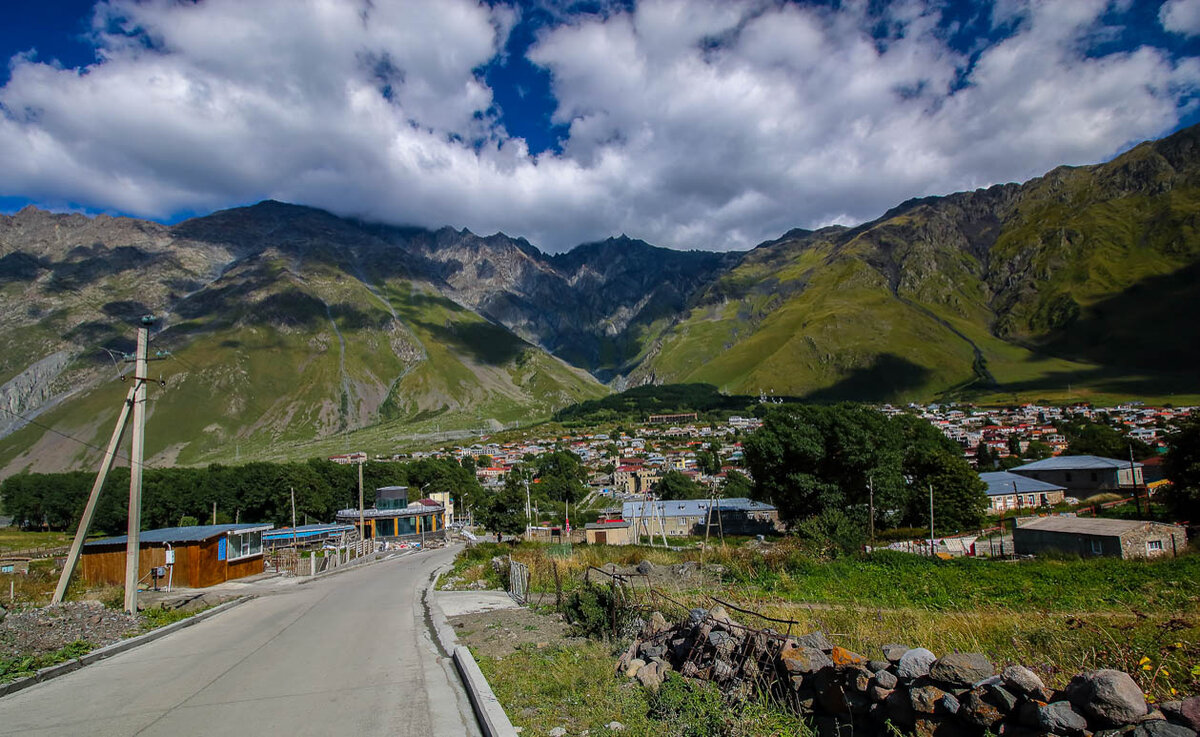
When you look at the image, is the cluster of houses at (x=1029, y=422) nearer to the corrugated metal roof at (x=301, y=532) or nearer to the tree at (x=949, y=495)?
the tree at (x=949, y=495)

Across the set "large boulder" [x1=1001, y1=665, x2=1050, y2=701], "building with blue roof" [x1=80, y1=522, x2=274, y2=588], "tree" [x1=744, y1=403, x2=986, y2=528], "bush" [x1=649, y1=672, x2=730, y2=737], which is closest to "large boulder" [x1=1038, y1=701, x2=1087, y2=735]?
"large boulder" [x1=1001, y1=665, x2=1050, y2=701]

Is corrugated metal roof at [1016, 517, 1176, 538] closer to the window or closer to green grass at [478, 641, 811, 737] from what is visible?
green grass at [478, 641, 811, 737]

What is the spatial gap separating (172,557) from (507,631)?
19.5 m

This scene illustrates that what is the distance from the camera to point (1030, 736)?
15.0ft

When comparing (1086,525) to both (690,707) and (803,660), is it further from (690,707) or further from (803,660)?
(690,707)

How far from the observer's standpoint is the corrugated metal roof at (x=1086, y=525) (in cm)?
2362

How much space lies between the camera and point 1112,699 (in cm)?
422

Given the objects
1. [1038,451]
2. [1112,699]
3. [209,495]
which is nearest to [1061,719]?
[1112,699]

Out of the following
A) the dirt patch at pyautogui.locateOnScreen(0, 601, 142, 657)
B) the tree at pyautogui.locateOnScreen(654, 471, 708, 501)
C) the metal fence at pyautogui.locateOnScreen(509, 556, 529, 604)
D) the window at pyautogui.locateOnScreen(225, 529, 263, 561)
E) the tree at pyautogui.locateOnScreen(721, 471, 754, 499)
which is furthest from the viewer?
the tree at pyautogui.locateOnScreen(654, 471, 708, 501)

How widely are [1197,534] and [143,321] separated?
39553 mm

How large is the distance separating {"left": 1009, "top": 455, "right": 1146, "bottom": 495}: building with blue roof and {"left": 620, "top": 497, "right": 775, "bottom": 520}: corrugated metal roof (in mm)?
30330

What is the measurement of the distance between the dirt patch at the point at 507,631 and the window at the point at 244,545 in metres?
20.1

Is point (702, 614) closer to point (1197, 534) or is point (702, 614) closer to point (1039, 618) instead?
point (1039, 618)

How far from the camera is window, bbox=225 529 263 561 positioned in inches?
1186
